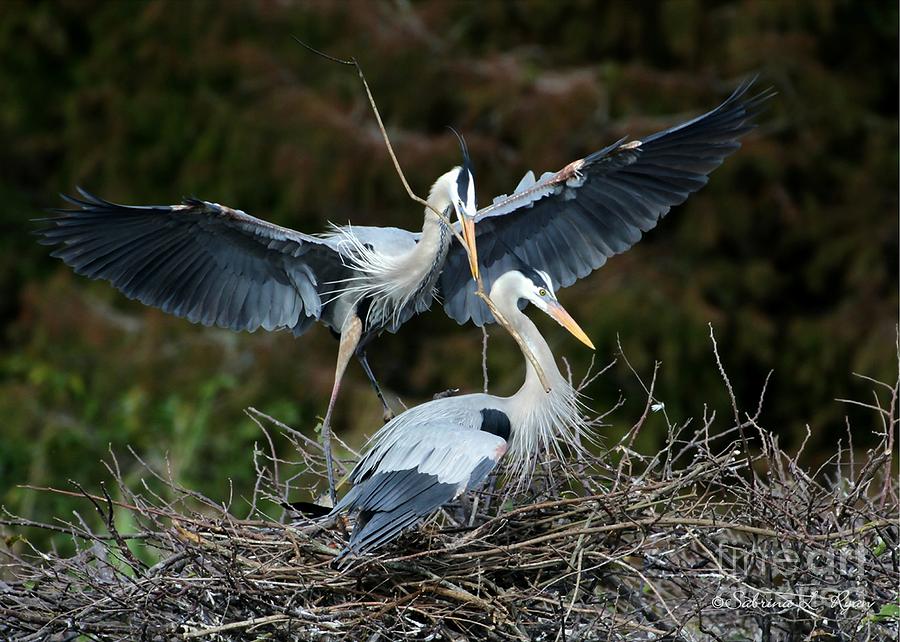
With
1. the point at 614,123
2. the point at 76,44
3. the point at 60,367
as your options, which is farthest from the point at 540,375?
the point at 76,44

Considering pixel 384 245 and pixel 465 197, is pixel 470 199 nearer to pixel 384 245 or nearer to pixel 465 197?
pixel 465 197

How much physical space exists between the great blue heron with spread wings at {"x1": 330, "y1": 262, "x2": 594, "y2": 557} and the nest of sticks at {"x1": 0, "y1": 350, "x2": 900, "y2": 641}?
0.13m

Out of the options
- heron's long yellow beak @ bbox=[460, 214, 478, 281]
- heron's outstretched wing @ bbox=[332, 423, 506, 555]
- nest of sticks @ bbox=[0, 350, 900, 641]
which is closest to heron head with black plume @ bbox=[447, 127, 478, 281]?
heron's long yellow beak @ bbox=[460, 214, 478, 281]

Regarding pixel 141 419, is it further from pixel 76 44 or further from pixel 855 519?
pixel 855 519

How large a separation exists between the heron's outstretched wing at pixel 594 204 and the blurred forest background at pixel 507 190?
2865 mm

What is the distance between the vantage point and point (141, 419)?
8.38 meters

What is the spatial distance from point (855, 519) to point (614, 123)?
4834mm

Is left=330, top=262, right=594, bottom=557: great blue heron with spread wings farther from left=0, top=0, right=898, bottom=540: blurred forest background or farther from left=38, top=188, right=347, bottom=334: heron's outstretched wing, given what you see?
left=0, top=0, right=898, bottom=540: blurred forest background

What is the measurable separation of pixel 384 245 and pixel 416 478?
1374mm

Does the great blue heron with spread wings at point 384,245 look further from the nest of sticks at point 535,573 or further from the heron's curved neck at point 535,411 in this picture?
the nest of sticks at point 535,573

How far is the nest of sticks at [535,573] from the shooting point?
349 centimetres

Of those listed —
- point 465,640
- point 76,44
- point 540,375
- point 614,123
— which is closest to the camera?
point 465,640

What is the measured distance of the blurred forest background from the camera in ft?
26.5

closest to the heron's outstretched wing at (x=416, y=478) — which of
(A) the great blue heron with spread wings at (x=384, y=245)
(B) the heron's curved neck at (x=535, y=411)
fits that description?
(B) the heron's curved neck at (x=535, y=411)
